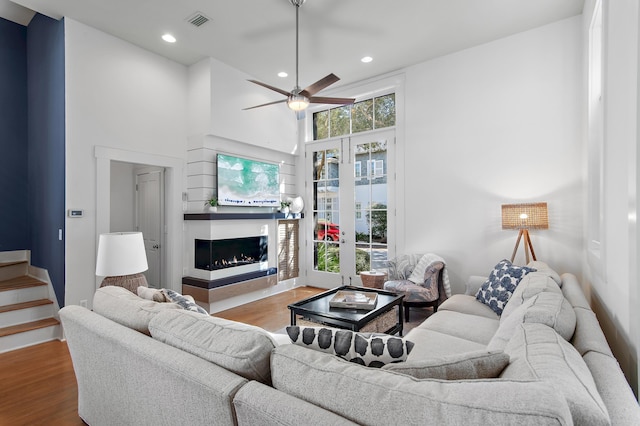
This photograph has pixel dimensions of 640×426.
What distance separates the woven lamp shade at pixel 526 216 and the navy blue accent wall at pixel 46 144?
4.87 metres

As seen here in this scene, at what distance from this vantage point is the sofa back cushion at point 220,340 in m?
1.14

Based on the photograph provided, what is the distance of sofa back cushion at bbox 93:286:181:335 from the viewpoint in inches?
63.4

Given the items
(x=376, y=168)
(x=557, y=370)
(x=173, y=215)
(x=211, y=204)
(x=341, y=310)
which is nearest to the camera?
(x=557, y=370)

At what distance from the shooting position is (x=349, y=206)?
5.39 metres

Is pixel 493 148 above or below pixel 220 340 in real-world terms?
above

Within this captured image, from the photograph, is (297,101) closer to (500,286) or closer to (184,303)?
(184,303)

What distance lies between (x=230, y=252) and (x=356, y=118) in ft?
9.69

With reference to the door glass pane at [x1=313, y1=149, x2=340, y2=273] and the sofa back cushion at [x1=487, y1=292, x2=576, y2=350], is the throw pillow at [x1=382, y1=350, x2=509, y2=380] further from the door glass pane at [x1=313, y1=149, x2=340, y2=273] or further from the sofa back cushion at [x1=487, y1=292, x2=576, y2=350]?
the door glass pane at [x1=313, y1=149, x2=340, y2=273]

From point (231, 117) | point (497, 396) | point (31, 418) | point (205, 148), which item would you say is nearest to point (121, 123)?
point (205, 148)

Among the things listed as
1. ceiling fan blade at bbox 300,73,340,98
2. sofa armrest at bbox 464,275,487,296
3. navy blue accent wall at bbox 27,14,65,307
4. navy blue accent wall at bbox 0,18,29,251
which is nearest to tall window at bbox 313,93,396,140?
ceiling fan blade at bbox 300,73,340,98

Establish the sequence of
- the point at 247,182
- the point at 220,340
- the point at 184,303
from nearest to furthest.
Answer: the point at 220,340
the point at 184,303
the point at 247,182

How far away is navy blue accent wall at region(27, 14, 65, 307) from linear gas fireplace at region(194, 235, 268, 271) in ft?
5.01

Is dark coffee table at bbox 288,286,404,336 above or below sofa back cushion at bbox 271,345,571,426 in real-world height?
below

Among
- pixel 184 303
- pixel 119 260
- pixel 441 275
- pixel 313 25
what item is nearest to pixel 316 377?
pixel 184 303
